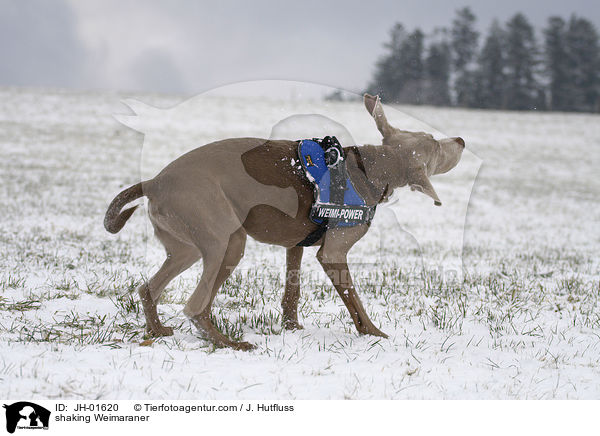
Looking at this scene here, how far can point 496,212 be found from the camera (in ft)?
46.4

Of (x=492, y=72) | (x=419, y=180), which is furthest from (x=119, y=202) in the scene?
(x=492, y=72)

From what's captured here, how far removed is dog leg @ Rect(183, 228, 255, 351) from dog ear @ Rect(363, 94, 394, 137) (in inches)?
56.1

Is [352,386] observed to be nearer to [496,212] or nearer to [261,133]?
[261,133]

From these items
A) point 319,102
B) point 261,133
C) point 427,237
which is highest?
point 319,102

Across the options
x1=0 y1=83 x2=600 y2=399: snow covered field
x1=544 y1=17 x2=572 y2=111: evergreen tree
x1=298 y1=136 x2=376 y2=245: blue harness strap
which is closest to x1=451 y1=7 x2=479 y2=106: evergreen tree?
x1=544 y1=17 x2=572 y2=111: evergreen tree

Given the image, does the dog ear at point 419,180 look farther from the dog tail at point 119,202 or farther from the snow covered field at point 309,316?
the dog tail at point 119,202

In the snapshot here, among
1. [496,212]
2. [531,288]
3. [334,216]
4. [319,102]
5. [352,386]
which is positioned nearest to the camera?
[352,386]

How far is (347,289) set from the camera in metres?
3.73

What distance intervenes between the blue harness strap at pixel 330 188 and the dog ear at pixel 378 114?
454mm

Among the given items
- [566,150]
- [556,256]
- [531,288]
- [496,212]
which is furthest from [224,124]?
[531,288]

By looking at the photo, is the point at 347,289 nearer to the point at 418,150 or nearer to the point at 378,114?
the point at 418,150

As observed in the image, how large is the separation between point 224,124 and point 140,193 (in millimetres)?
23711

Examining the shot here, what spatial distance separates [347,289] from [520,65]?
146 ft
